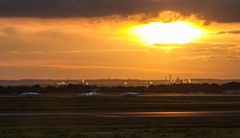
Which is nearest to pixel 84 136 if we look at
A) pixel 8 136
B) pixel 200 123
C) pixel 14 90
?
pixel 8 136

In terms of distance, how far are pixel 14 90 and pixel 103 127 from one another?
149736 mm

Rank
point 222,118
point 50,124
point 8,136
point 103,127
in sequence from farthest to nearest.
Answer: point 222,118 → point 50,124 → point 103,127 → point 8,136

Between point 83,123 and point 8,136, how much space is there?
17.1 metres

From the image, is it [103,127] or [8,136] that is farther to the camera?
[103,127]

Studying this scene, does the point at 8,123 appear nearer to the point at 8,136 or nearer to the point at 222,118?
the point at 8,136

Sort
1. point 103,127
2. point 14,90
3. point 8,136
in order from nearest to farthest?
point 8,136
point 103,127
point 14,90

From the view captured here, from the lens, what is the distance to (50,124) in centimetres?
5416

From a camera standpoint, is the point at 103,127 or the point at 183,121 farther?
the point at 183,121

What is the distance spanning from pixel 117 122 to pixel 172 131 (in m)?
12.5

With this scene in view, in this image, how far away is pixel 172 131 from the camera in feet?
147

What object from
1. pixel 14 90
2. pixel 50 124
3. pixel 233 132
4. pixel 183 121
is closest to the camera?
pixel 233 132

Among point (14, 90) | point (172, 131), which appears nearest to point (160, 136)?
point (172, 131)

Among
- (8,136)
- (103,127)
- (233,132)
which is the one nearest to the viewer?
(8,136)

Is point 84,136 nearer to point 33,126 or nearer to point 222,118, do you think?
point 33,126
